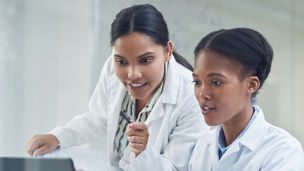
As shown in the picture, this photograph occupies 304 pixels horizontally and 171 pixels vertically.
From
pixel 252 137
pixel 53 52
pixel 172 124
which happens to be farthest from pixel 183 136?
pixel 53 52

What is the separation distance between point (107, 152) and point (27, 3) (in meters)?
0.40

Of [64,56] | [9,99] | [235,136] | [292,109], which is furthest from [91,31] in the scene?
[292,109]

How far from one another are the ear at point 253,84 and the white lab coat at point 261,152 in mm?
54

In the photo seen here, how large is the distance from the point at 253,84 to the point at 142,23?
19cm

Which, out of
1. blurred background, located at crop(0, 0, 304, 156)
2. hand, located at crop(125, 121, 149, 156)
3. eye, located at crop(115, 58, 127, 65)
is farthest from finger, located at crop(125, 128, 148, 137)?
blurred background, located at crop(0, 0, 304, 156)

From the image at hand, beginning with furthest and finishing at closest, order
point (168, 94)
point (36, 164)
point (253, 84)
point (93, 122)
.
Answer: point (93, 122) → point (168, 94) → point (253, 84) → point (36, 164)

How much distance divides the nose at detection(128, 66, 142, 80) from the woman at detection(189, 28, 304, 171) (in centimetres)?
9

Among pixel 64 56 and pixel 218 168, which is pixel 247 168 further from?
pixel 64 56

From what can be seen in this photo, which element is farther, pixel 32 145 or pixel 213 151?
pixel 32 145

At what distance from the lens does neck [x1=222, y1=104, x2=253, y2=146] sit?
1.96 ft

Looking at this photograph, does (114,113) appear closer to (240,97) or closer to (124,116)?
(124,116)

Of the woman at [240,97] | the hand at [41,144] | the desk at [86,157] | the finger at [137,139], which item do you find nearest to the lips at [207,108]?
the woman at [240,97]

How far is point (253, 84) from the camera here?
22.2 inches

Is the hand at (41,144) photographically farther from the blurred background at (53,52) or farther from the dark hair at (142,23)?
the dark hair at (142,23)
